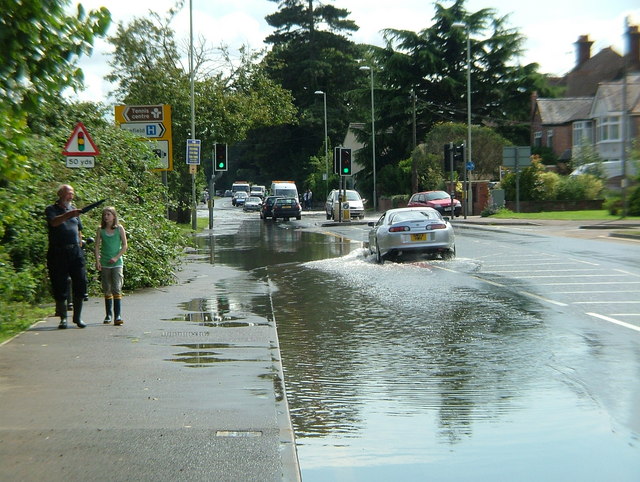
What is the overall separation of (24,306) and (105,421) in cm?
684

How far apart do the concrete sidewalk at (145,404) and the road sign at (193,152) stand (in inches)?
965

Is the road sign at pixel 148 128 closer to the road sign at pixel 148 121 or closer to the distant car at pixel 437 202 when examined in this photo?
the road sign at pixel 148 121

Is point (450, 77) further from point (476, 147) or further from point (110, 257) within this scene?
point (110, 257)

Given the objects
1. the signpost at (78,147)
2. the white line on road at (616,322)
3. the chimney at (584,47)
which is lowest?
the white line on road at (616,322)

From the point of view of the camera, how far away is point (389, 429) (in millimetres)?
6785

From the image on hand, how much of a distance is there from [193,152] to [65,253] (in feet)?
81.9

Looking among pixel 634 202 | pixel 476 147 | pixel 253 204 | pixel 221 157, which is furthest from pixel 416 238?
pixel 253 204

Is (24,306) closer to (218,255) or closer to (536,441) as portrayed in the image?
(536,441)

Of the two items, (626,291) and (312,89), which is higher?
(312,89)

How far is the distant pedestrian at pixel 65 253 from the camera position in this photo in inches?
463

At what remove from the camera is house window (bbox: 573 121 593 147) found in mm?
69188

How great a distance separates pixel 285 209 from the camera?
57.2 metres

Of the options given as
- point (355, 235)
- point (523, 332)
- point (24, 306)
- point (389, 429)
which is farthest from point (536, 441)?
point (355, 235)

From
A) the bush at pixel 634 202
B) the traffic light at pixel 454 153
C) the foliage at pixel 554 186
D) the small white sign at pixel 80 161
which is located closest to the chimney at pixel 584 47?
the foliage at pixel 554 186
